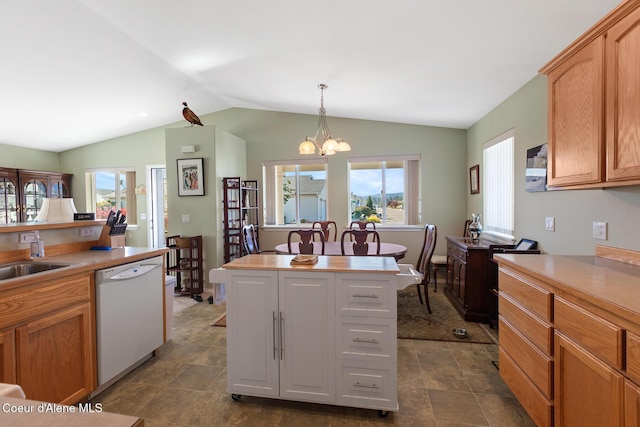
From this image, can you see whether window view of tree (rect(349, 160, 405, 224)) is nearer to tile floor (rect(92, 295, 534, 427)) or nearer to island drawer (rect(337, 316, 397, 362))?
tile floor (rect(92, 295, 534, 427))

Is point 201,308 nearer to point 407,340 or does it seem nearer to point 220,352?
point 220,352

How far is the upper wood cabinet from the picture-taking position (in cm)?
140

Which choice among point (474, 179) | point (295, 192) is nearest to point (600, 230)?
point (474, 179)

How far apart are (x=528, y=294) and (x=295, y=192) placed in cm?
422

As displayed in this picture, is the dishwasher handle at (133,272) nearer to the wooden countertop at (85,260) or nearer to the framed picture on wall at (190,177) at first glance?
the wooden countertop at (85,260)

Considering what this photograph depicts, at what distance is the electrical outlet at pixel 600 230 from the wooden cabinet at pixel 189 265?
14.0 feet

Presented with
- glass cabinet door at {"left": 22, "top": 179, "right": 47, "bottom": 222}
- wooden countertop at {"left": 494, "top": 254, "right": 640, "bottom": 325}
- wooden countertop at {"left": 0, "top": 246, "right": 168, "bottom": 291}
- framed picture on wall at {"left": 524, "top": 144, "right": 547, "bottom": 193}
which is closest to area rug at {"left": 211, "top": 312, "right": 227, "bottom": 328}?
wooden countertop at {"left": 0, "top": 246, "right": 168, "bottom": 291}

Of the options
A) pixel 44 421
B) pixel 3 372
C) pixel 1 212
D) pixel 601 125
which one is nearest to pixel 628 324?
pixel 601 125

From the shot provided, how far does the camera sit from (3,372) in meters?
1.49

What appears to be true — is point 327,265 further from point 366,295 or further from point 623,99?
point 623,99

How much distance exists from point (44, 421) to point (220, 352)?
2.30 meters

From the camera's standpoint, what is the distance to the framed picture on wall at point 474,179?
4305mm

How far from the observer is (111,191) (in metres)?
6.02

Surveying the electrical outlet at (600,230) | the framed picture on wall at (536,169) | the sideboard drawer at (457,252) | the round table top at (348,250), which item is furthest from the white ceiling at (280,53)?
the round table top at (348,250)
